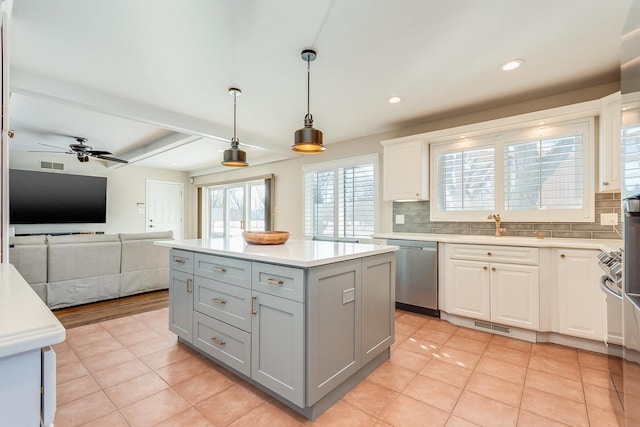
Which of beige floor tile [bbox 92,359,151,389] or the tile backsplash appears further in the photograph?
the tile backsplash

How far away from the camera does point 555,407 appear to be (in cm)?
176

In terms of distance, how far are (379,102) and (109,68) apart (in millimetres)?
2575

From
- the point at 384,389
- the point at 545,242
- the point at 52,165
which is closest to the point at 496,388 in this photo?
the point at 384,389

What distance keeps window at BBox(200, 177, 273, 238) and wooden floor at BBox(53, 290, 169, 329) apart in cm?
245

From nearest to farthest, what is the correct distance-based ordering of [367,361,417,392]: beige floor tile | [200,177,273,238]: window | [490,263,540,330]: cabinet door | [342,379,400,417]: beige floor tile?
[342,379,400,417]: beige floor tile, [367,361,417,392]: beige floor tile, [490,263,540,330]: cabinet door, [200,177,273,238]: window

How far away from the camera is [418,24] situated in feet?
6.45

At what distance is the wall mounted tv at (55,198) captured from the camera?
5.57m

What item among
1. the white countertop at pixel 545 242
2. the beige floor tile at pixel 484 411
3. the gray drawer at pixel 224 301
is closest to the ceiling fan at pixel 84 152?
the gray drawer at pixel 224 301

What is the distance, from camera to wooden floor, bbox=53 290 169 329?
3.23 metres

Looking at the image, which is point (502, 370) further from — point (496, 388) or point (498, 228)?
point (498, 228)

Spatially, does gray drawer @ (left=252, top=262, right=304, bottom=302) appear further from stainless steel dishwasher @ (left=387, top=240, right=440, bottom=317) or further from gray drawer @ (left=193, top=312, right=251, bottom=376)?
stainless steel dishwasher @ (left=387, top=240, right=440, bottom=317)

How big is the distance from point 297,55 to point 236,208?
512cm

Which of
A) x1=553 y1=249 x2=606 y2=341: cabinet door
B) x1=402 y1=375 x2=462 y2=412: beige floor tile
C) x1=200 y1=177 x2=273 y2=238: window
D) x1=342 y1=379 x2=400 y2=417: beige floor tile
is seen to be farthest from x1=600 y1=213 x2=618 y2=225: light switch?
x1=200 y1=177 x2=273 y2=238: window

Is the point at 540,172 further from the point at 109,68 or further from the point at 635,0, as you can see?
the point at 109,68
